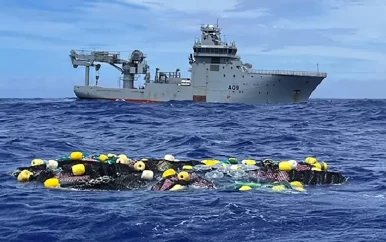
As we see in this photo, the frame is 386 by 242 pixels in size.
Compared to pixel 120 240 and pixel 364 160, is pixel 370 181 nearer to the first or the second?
pixel 364 160

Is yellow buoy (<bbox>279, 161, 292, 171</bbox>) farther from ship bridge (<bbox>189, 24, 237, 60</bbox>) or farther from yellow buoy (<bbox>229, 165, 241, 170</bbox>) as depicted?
ship bridge (<bbox>189, 24, 237, 60</bbox>)

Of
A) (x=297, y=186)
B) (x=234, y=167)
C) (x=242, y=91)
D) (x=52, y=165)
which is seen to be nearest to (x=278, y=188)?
(x=297, y=186)

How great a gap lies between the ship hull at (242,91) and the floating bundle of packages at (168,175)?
192 feet

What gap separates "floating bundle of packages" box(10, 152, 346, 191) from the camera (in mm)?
14969

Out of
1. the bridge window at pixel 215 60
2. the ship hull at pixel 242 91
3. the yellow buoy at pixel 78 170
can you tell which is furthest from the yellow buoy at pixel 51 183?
the bridge window at pixel 215 60

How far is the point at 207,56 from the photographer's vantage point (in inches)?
3036

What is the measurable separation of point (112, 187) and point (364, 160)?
10800 millimetres

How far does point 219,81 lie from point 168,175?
61843 millimetres

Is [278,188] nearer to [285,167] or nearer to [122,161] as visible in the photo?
[285,167]

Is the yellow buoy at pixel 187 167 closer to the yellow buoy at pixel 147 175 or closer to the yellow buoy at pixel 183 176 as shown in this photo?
the yellow buoy at pixel 147 175

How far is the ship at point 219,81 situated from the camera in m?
76.1

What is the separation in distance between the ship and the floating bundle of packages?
193 ft

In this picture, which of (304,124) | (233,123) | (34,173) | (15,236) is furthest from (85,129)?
(15,236)

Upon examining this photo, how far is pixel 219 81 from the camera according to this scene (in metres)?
76.8
